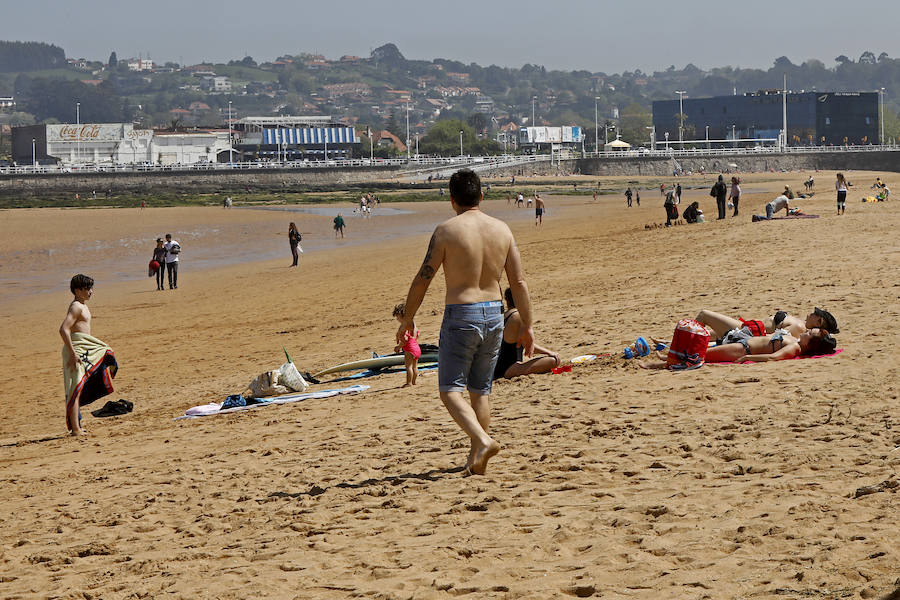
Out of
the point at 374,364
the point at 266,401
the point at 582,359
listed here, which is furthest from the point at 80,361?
the point at 582,359

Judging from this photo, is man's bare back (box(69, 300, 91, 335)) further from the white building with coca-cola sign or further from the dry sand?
the white building with coca-cola sign

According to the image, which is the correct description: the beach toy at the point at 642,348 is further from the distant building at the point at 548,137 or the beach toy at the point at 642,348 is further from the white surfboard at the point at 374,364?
the distant building at the point at 548,137

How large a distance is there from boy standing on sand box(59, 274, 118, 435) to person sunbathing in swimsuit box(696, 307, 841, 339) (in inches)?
193

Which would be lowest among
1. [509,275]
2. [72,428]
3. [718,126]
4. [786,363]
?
[72,428]

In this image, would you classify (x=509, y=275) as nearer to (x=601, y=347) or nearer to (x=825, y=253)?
(x=601, y=347)

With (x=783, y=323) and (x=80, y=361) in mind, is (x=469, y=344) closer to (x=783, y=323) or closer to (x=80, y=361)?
(x=783, y=323)

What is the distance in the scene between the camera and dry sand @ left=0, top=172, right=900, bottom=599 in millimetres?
4305

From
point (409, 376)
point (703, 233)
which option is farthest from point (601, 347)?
point (703, 233)

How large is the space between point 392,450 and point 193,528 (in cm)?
154

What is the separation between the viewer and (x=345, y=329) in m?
13.9

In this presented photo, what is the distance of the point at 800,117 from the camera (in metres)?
144

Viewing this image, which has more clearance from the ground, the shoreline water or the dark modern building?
the dark modern building

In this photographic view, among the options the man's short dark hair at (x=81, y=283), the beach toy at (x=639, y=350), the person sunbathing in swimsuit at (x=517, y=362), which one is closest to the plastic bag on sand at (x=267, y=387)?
the man's short dark hair at (x=81, y=283)

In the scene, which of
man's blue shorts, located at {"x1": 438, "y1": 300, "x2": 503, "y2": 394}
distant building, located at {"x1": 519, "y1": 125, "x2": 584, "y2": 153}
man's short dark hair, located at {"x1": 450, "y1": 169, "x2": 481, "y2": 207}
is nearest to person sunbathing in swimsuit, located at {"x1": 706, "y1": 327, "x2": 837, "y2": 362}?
man's blue shorts, located at {"x1": 438, "y1": 300, "x2": 503, "y2": 394}
